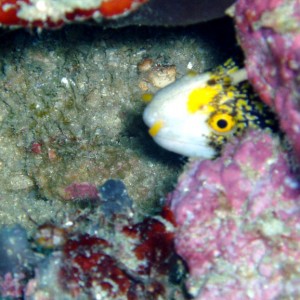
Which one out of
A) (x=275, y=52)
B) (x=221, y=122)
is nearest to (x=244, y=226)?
(x=221, y=122)

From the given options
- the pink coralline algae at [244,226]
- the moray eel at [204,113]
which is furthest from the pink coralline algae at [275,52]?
the moray eel at [204,113]

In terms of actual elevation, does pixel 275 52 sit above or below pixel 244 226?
above

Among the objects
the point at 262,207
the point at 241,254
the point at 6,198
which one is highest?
the point at 262,207

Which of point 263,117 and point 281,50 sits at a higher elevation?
point 281,50

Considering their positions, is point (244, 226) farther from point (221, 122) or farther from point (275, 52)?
point (275, 52)

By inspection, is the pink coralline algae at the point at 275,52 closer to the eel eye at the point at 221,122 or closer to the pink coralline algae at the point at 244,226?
the pink coralline algae at the point at 244,226

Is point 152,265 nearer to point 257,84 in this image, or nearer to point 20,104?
point 257,84

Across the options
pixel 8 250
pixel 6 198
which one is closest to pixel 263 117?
pixel 8 250
